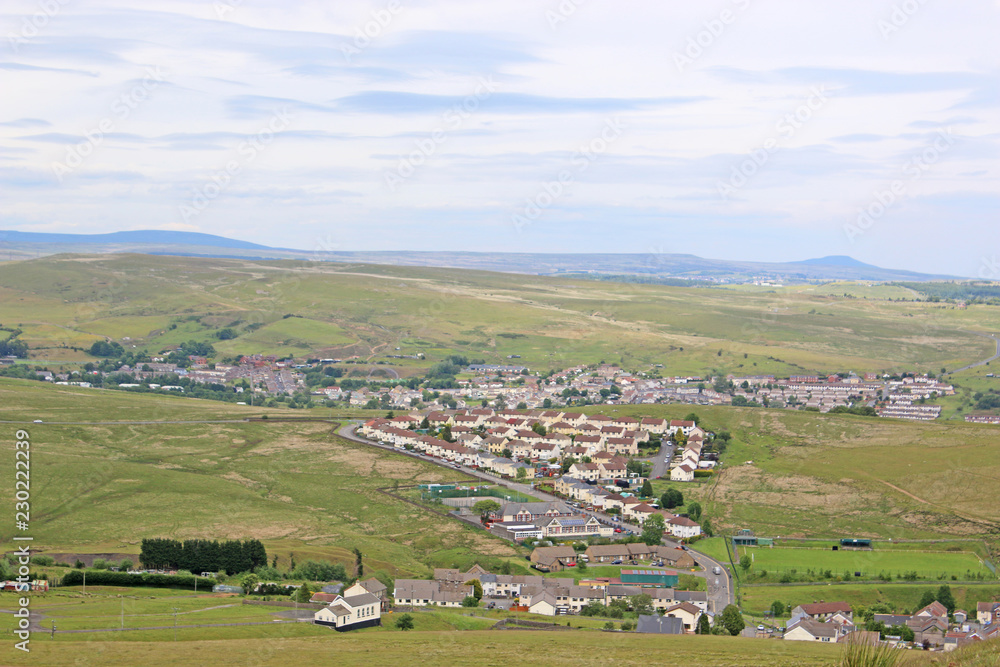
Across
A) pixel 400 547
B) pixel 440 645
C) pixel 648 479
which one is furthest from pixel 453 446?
pixel 440 645

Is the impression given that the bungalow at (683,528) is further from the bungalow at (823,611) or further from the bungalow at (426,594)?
the bungalow at (426,594)

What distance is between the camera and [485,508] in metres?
58.7

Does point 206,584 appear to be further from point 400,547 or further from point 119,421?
point 119,421

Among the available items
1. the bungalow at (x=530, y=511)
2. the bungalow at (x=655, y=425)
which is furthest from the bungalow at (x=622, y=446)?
the bungalow at (x=530, y=511)

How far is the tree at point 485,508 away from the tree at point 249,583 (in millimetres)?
19717

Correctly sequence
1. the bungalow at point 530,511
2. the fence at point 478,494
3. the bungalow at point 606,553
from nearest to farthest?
1. the bungalow at point 606,553
2. the bungalow at point 530,511
3. the fence at point 478,494

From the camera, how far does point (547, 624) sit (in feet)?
123

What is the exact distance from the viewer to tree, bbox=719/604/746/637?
1462 inches

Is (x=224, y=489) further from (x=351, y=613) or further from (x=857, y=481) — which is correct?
(x=857, y=481)

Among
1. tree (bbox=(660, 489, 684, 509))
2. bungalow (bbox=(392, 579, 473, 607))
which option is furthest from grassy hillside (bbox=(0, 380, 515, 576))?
tree (bbox=(660, 489, 684, 509))

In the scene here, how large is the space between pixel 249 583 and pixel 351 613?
24.5 ft

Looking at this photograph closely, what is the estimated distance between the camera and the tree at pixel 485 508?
5818 centimetres

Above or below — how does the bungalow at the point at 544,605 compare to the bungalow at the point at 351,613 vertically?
below

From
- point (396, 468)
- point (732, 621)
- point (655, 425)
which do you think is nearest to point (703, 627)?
point (732, 621)
